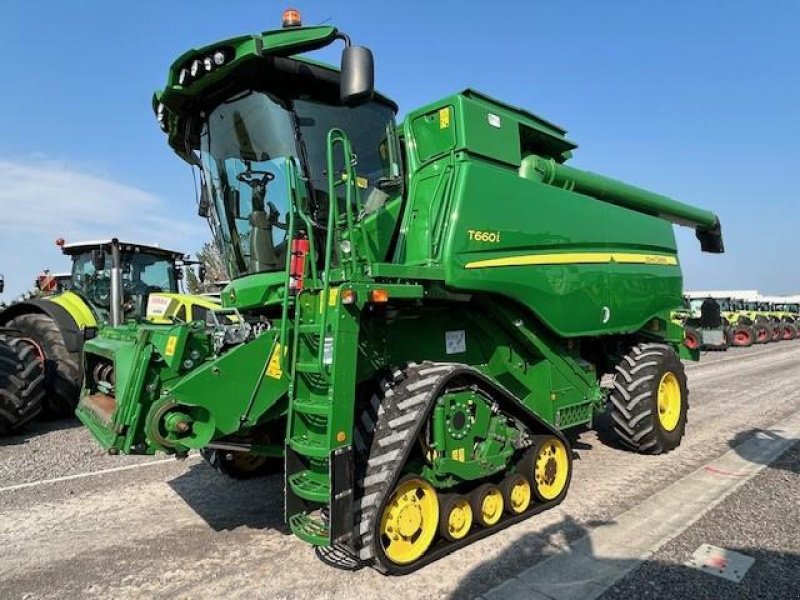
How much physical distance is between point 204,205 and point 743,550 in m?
4.56

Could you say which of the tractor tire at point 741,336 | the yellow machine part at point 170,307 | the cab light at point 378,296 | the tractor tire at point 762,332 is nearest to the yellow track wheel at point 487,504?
the cab light at point 378,296

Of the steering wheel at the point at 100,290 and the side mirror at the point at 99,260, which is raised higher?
the side mirror at the point at 99,260

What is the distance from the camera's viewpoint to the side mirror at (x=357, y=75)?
10.2ft

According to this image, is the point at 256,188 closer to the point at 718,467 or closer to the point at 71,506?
the point at 71,506

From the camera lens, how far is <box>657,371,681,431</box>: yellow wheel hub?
5938 millimetres

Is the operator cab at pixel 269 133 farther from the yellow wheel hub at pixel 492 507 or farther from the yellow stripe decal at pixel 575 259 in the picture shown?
the yellow wheel hub at pixel 492 507

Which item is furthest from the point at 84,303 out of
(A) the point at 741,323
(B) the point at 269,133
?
(A) the point at 741,323

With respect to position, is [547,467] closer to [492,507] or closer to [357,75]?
[492,507]

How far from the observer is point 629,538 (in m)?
3.68

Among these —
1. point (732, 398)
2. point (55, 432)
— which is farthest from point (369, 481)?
point (732, 398)

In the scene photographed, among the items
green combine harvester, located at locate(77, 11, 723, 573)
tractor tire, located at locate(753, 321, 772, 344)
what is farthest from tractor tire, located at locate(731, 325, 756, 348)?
green combine harvester, located at locate(77, 11, 723, 573)

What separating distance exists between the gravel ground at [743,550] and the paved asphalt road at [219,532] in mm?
19

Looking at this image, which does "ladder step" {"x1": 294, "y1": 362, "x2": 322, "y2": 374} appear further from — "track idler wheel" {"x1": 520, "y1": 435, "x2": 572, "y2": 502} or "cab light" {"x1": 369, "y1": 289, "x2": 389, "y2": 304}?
"track idler wheel" {"x1": 520, "y1": 435, "x2": 572, "y2": 502}

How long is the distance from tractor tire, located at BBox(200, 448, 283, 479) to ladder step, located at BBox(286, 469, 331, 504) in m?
1.51
